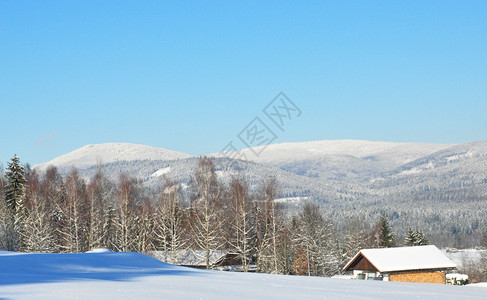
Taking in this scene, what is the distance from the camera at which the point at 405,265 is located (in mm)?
37125

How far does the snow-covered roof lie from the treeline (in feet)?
22.7

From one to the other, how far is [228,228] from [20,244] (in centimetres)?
1567

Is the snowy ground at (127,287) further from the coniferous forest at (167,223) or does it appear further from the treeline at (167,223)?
A: the treeline at (167,223)

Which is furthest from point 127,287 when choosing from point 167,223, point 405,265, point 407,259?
point 407,259

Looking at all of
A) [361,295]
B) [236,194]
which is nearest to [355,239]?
[236,194]

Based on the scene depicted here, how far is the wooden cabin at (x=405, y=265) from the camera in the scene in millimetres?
37094

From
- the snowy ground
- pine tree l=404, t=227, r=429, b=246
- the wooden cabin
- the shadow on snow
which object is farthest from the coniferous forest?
the snowy ground

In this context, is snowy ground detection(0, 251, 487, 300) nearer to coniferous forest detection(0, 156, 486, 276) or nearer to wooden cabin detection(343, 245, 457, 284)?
coniferous forest detection(0, 156, 486, 276)

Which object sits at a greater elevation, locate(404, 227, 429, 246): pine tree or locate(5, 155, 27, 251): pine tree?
locate(5, 155, 27, 251): pine tree

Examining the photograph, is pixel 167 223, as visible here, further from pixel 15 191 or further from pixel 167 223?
pixel 15 191

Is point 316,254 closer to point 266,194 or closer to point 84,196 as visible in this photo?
point 266,194

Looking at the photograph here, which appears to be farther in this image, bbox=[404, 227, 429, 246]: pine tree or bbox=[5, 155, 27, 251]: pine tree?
bbox=[404, 227, 429, 246]: pine tree

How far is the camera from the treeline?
38.5 meters

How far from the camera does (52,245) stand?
41.7m
